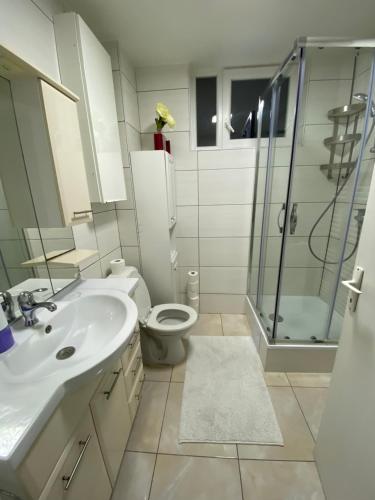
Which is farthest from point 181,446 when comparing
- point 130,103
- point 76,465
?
point 130,103

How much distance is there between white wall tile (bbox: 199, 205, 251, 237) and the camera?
207cm

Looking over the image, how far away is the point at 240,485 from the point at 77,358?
1025 mm

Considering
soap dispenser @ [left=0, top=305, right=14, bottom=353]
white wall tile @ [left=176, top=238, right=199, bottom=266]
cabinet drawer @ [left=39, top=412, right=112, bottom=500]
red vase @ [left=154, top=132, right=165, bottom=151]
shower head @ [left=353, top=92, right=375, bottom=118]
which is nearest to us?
cabinet drawer @ [left=39, top=412, right=112, bottom=500]

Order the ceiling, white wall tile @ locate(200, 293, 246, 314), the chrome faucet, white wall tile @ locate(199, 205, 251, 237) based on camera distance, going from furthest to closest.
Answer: white wall tile @ locate(200, 293, 246, 314) < white wall tile @ locate(199, 205, 251, 237) < the ceiling < the chrome faucet

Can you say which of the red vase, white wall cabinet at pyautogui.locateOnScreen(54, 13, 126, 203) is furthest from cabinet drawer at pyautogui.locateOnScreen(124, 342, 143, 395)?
the red vase

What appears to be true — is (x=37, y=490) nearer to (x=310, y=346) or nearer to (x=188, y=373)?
(x=188, y=373)

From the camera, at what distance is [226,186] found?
79.5 inches

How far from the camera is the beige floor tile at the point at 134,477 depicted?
0.99 m

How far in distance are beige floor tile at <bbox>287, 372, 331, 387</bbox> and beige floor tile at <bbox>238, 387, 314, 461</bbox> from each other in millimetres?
133

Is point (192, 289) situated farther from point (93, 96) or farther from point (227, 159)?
point (93, 96)

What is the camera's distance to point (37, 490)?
515 mm

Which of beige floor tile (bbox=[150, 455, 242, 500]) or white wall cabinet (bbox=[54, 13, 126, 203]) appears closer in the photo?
beige floor tile (bbox=[150, 455, 242, 500])

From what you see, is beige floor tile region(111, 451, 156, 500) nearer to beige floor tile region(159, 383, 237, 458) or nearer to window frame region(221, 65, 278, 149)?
beige floor tile region(159, 383, 237, 458)

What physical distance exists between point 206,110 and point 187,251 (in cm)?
138
